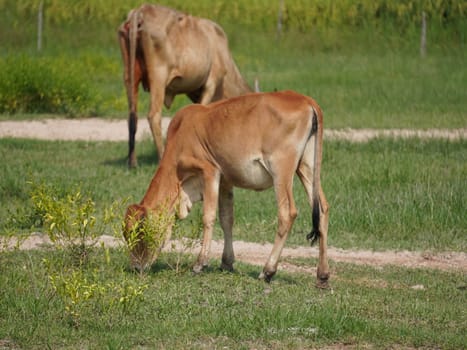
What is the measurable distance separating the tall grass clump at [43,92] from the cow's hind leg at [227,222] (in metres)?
9.99

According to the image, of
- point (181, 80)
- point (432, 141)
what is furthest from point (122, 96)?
point (432, 141)

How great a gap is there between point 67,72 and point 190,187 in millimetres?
10996

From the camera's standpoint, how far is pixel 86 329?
20.9 ft

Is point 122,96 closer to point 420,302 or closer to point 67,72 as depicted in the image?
point 67,72

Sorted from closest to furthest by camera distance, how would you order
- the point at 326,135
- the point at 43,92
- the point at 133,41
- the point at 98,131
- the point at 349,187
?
1. the point at 349,187
2. the point at 133,41
3. the point at 326,135
4. the point at 98,131
5. the point at 43,92

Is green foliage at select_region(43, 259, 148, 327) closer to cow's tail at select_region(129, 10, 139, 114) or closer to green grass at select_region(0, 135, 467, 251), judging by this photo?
green grass at select_region(0, 135, 467, 251)

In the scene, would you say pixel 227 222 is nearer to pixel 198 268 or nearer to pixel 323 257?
pixel 198 268

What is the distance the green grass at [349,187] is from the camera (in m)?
10.1

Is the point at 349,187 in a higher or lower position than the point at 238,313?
lower

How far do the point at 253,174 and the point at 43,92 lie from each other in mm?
10951

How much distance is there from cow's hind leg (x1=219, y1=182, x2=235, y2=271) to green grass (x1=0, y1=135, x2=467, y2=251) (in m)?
1.21

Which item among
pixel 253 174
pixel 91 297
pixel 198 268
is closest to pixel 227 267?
pixel 198 268

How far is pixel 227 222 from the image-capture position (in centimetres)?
834

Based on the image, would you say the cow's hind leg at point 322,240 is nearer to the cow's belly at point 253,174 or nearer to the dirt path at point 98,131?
the cow's belly at point 253,174
